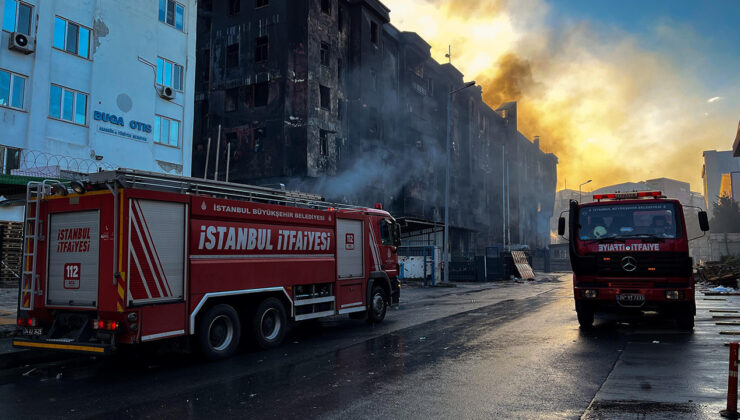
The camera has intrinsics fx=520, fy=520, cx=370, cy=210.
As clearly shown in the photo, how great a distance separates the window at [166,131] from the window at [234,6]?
11693 millimetres

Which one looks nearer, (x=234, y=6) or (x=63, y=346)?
(x=63, y=346)

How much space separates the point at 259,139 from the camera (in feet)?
107

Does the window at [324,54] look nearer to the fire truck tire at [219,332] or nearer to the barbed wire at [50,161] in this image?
the barbed wire at [50,161]

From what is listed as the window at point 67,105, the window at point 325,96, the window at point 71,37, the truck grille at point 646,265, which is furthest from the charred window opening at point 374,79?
the truck grille at point 646,265

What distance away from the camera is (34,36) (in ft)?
68.1

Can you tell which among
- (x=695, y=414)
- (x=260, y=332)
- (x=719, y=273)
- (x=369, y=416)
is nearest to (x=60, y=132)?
(x=260, y=332)

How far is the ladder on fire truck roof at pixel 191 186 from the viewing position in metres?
7.37

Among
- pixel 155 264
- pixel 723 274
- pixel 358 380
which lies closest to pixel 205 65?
pixel 155 264

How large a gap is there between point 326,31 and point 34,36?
57.3 ft

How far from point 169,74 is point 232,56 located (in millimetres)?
8508

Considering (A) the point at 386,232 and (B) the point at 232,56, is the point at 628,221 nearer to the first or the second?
(A) the point at 386,232

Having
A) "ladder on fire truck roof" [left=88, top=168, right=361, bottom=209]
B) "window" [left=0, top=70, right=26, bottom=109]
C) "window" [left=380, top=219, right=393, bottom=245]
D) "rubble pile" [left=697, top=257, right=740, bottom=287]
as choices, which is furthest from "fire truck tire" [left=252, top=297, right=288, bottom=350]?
"rubble pile" [left=697, top=257, right=740, bottom=287]

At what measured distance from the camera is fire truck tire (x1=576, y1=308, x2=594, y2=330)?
36.8 feet

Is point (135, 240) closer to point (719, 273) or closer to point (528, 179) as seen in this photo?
point (719, 273)
